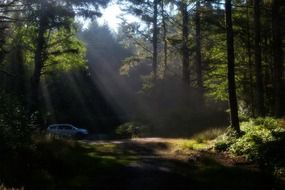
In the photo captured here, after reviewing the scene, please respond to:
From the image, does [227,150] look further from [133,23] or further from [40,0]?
[133,23]

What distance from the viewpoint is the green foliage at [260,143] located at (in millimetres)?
15720

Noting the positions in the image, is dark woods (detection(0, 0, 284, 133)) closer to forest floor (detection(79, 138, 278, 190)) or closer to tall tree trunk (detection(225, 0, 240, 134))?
tall tree trunk (detection(225, 0, 240, 134))

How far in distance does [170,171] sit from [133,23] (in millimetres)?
31185

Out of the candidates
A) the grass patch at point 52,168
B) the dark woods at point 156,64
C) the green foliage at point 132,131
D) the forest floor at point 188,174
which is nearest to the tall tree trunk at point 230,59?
the dark woods at point 156,64

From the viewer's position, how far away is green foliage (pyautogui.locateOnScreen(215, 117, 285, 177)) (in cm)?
1572

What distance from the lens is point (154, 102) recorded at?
4631 cm

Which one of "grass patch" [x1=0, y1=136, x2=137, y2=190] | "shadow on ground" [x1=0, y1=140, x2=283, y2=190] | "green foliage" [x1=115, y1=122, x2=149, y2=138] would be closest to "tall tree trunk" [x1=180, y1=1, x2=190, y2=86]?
"green foliage" [x1=115, y1=122, x2=149, y2=138]

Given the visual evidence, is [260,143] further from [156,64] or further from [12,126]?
[156,64]

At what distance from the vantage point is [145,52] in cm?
4756

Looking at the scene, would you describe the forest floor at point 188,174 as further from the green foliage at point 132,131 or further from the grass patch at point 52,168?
the green foliage at point 132,131

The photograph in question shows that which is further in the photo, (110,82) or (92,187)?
(110,82)

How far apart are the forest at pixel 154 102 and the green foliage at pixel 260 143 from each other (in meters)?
0.06

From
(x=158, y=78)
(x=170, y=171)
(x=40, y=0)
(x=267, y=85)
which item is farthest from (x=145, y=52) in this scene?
(x=170, y=171)

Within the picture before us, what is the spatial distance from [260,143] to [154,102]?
2906 cm
